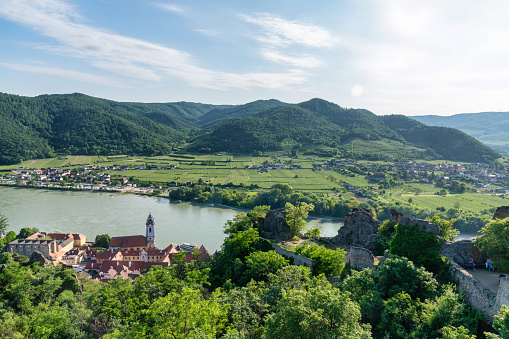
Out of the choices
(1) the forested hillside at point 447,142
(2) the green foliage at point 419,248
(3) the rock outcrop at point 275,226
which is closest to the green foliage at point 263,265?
(3) the rock outcrop at point 275,226

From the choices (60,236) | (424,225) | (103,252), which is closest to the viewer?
(424,225)

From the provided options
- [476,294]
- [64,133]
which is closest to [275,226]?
[476,294]

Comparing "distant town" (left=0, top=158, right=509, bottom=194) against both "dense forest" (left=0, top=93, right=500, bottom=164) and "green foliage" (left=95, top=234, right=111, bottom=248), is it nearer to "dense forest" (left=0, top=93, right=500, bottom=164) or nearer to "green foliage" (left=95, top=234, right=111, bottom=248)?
"dense forest" (left=0, top=93, right=500, bottom=164)

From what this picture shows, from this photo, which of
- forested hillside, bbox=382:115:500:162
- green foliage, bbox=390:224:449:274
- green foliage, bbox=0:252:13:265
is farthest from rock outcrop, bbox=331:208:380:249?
forested hillside, bbox=382:115:500:162

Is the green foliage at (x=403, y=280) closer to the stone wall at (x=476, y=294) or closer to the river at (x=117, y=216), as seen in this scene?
the stone wall at (x=476, y=294)

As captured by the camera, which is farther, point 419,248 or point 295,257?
point 295,257

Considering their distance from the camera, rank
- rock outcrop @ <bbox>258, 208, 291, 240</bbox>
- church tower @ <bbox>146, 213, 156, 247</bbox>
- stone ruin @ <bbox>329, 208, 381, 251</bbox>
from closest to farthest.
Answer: stone ruin @ <bbox>329, 208, 381, 251</bbox>
rock outcrop @ <bbox>258, 208, 291, 240</bbox>
church tower @ <bbox>146, 213, 156, 247</bbox>

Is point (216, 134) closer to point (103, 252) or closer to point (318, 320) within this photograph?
point (103, 252)
